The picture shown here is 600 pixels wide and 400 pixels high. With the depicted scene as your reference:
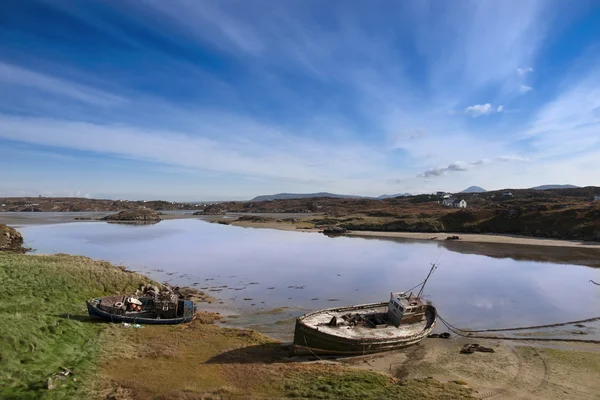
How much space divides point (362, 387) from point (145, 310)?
654 inches

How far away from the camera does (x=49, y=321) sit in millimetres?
19125

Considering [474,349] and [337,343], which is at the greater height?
[337,343]

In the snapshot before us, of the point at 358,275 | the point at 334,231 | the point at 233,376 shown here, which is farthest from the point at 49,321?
the point at 334,231

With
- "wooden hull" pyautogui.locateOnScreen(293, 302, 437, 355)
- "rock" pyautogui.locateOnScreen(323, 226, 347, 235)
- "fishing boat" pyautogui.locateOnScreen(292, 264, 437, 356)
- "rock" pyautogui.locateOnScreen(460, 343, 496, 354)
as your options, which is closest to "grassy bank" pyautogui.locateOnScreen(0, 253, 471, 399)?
"wooden hull" pyautogui.locateOnScreen(293, 302, 437, 355)

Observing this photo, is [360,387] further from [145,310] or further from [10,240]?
[10,240]

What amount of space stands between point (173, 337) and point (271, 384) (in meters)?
8.45

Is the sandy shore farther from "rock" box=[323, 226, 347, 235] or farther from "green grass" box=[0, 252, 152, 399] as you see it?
"green grass" box=[0, 252, 152, 399]

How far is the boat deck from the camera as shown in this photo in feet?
65.8

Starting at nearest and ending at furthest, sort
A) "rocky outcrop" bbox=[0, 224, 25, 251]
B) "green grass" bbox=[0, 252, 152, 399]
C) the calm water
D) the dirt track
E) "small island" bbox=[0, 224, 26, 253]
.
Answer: "green grass" bbox=[0, 252, 152, 399], the dirt track, the calm water, "small island" bbox=[0, 224, 26, 253], "rocky outcrop" bbox=[0, 224, 25, 251]

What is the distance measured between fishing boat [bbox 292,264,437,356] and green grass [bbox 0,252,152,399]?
34.1ft

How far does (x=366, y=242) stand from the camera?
7125 cm

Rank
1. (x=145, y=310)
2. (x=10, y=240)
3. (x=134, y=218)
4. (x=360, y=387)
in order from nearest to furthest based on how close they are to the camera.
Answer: (x=360, y=387) < (x=145, y=310) < (x=10, y=240) < (x=134, y=218)

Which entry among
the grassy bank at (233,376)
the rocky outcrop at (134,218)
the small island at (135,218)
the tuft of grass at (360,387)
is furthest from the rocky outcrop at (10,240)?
the rocky outcrop at (134,218)

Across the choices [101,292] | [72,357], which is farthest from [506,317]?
[101,292]
